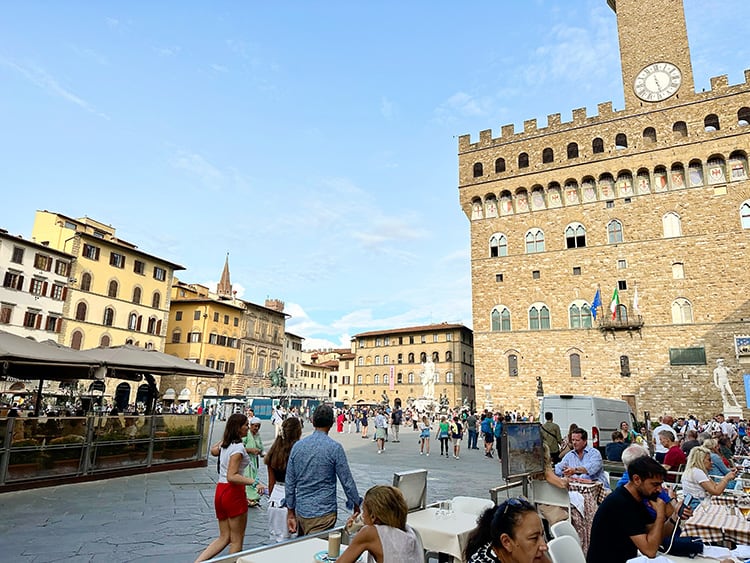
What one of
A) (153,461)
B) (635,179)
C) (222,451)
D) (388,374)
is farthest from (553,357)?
(388,374)

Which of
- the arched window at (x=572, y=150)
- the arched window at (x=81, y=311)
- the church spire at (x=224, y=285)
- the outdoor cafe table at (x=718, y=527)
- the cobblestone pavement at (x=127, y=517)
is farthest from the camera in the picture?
the church spire at (x=224, y=285)

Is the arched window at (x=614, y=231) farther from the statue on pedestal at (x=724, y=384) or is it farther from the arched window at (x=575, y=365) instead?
the statue on pedestal at (x=724, y=384)

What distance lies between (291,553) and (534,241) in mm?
29094

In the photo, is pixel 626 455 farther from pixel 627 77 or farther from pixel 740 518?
pixel 627 77

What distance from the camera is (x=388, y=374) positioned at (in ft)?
182

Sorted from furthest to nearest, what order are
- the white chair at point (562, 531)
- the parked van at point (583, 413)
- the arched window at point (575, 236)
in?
the arched window at point (575, 236), the parked van at point (583, 413), the white chair at point (562, 531)

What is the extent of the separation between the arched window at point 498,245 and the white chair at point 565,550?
93.8 ft

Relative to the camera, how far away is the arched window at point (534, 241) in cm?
2955

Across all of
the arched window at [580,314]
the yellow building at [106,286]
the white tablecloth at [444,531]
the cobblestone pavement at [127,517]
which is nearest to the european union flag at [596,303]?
the arched window at [580,314]

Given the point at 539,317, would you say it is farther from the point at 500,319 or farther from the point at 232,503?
the point at 232,503

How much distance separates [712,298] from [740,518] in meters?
25.3

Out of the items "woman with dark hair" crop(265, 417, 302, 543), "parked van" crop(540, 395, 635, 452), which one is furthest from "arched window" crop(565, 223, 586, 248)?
"woman with dark hair" crop(265, 417, 302, 543)

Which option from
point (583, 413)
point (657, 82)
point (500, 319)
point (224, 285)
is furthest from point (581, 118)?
point (224, 285)

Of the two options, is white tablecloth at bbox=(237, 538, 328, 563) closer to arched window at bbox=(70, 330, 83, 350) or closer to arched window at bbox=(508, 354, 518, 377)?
arched window at bbox=(508, 354, 518, 377)
